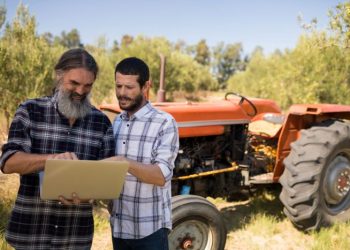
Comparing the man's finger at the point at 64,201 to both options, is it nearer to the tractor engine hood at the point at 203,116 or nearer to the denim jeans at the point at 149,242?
the denim jeans at the point at 149,242

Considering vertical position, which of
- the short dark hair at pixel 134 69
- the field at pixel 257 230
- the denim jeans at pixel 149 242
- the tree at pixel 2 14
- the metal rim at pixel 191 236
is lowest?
the field at pixel 257 230

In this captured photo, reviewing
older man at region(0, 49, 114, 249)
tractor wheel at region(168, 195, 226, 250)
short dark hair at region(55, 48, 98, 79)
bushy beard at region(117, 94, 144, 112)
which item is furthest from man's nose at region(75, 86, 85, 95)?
tractor wheel at region(168, 195, 226, 250)

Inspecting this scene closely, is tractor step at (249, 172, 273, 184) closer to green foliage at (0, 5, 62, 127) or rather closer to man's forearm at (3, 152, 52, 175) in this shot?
man's forearm at (3, 152, 52, 175)

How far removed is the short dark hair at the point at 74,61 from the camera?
73.4 inches

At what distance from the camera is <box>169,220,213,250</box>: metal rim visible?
339cm

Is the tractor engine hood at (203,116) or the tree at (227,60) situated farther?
the tree at (227,60)

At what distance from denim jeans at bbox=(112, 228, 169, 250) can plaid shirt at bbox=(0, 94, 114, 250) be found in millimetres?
261

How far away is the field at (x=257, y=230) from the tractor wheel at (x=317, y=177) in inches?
6.6

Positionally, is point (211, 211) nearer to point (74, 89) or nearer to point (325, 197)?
point (325, 197)

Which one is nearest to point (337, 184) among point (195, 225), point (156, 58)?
point (195, 225)

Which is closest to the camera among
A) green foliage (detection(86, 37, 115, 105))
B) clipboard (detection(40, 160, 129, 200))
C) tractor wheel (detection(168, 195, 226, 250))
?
clipboard (detection(40, 160, 129, 200))

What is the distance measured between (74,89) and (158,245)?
0.95m

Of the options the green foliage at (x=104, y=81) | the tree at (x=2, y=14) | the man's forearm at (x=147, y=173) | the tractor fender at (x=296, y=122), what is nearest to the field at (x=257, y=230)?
the tractor fender at (x=296, y=122)

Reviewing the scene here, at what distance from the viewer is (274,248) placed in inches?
159
